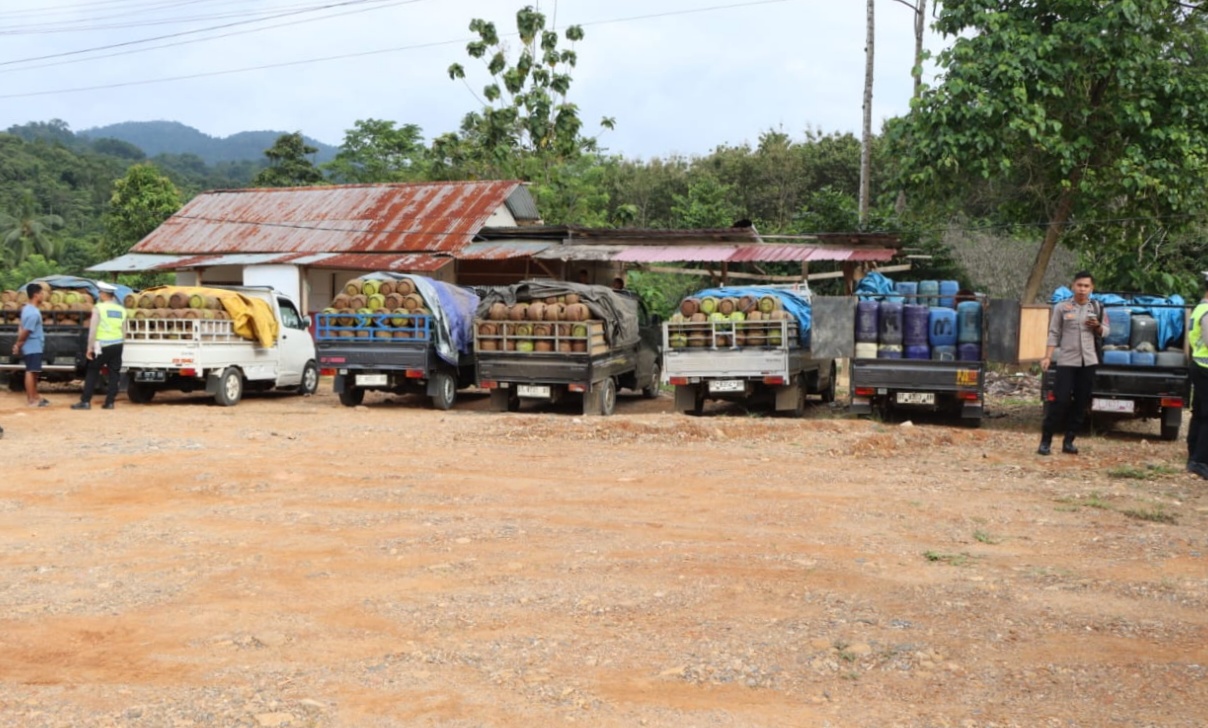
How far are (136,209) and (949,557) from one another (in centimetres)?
3875

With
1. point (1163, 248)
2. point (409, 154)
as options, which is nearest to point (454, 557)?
point (1163, 248)

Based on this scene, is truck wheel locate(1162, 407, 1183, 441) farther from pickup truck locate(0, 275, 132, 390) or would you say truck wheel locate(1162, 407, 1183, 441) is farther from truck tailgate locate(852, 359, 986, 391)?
pickup truck locate(0, 275, 132, 390)

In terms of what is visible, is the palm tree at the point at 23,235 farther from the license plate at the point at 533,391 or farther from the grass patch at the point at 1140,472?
the grass patch at the point at 1140,472

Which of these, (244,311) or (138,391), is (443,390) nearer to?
(244,311)

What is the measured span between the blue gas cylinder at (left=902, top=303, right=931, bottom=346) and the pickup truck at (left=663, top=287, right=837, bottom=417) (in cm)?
128

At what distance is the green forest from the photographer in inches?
728

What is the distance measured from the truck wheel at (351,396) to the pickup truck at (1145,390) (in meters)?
9.57

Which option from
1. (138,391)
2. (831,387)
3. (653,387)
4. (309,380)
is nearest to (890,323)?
(831,387)

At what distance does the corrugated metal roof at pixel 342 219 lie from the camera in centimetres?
2711

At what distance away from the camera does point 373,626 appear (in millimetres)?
5180

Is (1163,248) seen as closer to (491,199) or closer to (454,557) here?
(491,199)

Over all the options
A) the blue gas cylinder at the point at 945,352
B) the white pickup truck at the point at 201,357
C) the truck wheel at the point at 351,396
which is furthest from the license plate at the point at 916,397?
the white pickup truck at the point at 201,357

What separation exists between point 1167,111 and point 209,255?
22.2 m

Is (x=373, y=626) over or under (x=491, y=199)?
under
